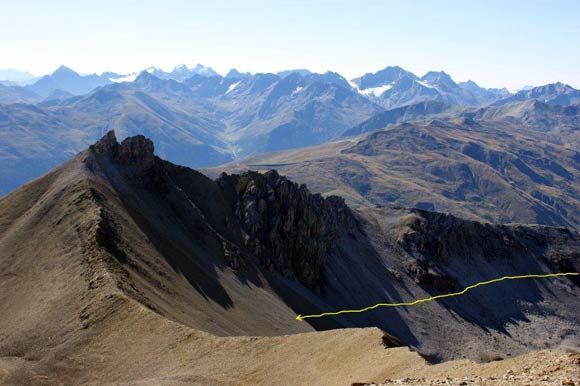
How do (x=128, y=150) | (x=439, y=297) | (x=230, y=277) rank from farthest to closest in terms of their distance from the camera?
(x=439, y=297) < (x=128, y=150) < (x=230, y=277)

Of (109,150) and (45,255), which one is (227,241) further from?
(45,255)

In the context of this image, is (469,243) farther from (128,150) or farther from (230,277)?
(128,150)

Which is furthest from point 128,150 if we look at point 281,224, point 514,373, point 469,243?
point 469,243

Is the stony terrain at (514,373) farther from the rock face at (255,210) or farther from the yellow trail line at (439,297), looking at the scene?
the rock face at (255,210)

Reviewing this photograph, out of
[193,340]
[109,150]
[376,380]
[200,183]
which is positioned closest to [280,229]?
[200,183]

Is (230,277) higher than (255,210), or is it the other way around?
(255,210)

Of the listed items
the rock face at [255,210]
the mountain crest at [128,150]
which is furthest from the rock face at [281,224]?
the mountain crest at [128,150]

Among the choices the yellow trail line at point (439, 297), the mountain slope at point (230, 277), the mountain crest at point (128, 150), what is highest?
the mountain crest at point (128, 150)

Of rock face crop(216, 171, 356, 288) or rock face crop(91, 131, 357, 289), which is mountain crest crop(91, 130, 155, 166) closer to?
rock face crop(91, 131, 357, 289)
